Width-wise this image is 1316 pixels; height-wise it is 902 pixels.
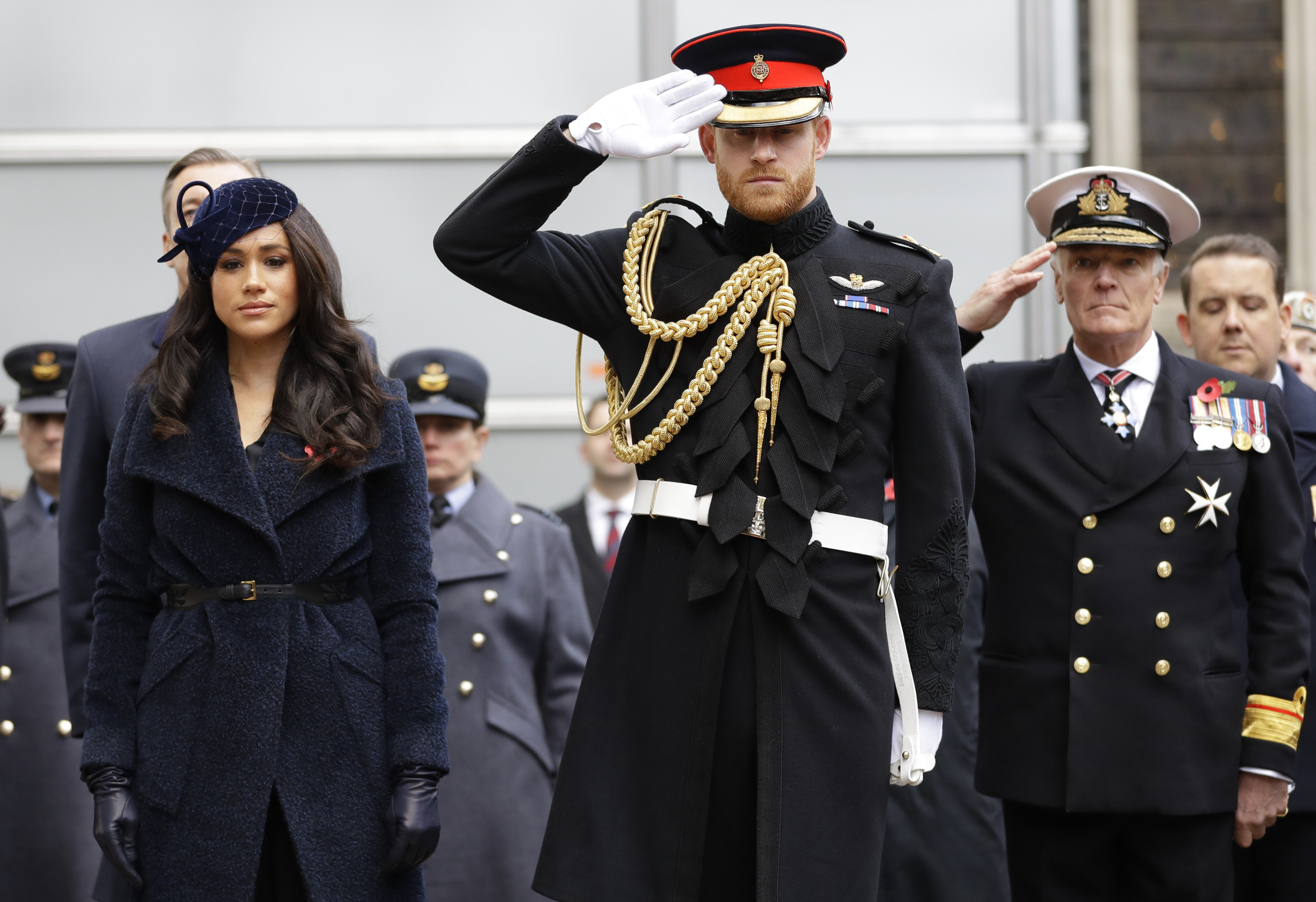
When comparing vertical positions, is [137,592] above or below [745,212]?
below

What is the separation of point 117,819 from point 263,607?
0.45m

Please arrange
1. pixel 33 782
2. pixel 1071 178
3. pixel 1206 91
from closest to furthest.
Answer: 1. pixel 1071 178
2. pixel 33 782
3. pixel 1206 91

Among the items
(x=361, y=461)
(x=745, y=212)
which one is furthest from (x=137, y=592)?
(x=745, y=212)

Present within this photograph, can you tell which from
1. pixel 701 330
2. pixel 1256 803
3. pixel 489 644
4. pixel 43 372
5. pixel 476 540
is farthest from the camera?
pixel 43 372

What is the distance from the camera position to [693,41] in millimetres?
2881

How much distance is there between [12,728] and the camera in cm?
484

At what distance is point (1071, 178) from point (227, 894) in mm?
2602

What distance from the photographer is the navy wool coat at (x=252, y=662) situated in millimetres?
2865

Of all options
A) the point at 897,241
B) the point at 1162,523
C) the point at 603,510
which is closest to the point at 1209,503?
the point at 1162,523

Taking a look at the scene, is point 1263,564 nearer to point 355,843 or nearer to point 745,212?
point 745,212

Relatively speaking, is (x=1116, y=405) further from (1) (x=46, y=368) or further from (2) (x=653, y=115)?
(1) (x=46, y=368)

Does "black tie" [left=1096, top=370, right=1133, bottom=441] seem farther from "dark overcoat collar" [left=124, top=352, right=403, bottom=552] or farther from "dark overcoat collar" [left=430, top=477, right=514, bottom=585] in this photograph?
"dark overcoat collar" [left=430, top=477, right=514, bottom=585]

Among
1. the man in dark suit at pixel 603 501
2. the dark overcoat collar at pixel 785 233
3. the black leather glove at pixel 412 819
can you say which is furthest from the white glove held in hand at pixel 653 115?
the man in dark suit at pixel 603 501

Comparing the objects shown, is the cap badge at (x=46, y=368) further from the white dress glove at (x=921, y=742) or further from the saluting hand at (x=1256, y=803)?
the saluting hand at (x=1256, y=803)
